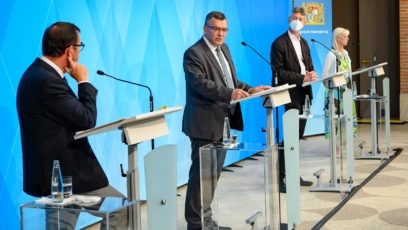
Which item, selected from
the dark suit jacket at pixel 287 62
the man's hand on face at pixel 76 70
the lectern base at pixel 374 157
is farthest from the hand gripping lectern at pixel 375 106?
the man's hand on face at pixel 76 70

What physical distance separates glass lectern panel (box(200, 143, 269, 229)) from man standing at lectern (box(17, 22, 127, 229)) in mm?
1238

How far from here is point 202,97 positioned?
4.84 meters

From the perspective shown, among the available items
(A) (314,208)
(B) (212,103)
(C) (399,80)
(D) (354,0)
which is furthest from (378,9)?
(B) (212,103)

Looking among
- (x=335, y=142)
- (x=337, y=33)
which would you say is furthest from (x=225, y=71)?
(x=337, y=33)

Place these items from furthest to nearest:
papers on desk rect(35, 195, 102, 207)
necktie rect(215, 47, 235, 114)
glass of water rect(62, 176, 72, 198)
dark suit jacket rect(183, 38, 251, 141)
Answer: necktie rect(215, 47, 235, 114) → dark suit jacket rect(183, 38, 251, 141) → glass of water rect(62, 176, 72, 198) → papers on desk rect(35, 195, 102, 207)

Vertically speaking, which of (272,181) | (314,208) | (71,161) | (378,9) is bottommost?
(314,208)

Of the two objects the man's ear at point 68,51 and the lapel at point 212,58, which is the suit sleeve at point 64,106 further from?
the lapel at point 212,58

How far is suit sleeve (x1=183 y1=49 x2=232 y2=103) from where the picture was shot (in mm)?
4672

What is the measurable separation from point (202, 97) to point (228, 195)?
0.76m

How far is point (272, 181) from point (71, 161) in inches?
61.6

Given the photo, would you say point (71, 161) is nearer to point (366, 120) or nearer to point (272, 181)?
point (272, 181)

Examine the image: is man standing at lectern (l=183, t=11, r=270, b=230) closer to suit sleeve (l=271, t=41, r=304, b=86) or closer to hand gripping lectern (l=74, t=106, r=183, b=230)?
hand gripping lectern (l=74, t=106, r=183, b=230)

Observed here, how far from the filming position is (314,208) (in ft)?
19.6

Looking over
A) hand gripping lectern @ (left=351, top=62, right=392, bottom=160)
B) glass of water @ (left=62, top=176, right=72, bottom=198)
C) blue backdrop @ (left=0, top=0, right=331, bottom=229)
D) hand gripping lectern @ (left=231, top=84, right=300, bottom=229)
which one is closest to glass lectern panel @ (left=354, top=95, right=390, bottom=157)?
hand gripping lectern @ (left=351, top=62, right=392, bottom=160)
